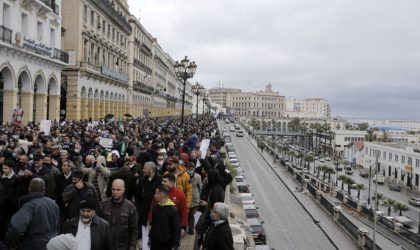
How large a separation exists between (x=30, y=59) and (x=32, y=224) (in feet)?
71.9

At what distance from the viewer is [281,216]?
123 feet

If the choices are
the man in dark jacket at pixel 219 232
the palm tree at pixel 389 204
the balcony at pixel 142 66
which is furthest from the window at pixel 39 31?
the palm tree at pixel 389 204

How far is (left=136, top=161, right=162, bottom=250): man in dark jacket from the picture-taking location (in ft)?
25.7

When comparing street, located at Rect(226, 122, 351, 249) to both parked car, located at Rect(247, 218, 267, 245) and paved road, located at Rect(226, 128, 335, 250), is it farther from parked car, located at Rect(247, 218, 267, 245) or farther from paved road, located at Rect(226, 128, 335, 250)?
parked car, located at Rect(247, 218, 267, 245)

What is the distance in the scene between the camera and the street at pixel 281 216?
102 feet

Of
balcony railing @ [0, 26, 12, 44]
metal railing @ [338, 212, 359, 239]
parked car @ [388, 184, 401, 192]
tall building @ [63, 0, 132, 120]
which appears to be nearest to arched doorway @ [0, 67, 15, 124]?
balcony railing @ [0, 26, 12, 44]

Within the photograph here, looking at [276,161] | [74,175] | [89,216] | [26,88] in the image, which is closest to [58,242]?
[89,216]

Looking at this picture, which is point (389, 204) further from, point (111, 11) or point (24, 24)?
point (24, 24)

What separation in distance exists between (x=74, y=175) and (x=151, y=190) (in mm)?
1379

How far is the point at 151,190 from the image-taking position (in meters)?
7.86

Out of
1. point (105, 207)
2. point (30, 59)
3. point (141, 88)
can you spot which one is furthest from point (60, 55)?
point (141, 88)

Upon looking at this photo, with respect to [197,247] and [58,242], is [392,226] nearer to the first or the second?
[197,247]

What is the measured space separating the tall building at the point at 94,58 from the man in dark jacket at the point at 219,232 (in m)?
29.2

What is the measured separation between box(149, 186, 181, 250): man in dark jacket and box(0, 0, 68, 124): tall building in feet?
60.1
